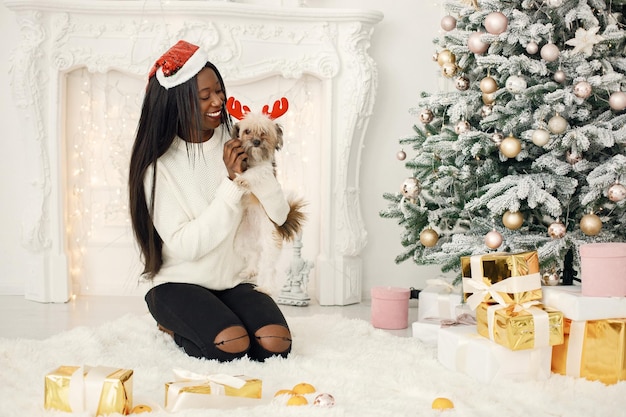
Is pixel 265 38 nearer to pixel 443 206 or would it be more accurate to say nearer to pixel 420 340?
pixel 443 206

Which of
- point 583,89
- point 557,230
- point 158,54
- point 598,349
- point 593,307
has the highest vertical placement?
point 158,54

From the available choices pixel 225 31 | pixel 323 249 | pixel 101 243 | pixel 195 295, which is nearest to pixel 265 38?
pixel 225 31

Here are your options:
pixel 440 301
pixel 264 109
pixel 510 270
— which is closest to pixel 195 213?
pixel 264 109

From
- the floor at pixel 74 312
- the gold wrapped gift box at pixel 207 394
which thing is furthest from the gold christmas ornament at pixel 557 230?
the gold wrapped gift box at pixel 207 394

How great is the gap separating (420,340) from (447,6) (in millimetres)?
1433

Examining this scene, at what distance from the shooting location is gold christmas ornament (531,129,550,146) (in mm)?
2660

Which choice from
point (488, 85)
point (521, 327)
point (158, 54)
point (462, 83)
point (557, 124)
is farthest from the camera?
point (158, 54)

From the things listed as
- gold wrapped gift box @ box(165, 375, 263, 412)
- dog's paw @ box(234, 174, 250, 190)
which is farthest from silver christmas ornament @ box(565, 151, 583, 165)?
gold wrapped gift box @ box(165, 375, 263, 412)

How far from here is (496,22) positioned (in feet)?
9.04

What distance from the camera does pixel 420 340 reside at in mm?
2986

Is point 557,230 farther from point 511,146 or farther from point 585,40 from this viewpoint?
point 585,40

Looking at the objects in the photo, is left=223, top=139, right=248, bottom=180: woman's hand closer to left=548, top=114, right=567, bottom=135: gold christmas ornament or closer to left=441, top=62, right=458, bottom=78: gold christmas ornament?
left=441, top=62, right=458, bottom=78: gold christmas ornament

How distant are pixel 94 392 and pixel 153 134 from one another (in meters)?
1.05

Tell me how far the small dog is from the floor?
0.87 meters
